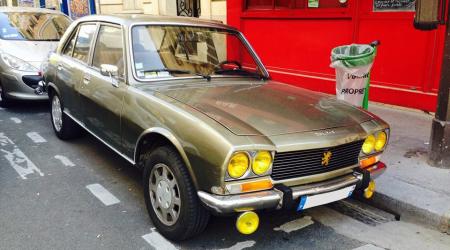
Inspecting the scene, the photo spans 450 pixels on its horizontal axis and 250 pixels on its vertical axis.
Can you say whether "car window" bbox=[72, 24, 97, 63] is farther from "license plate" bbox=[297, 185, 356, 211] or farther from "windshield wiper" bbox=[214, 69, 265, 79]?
"license plate" bbox=[297, 185, 356, 211]

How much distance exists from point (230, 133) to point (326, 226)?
1.37 m

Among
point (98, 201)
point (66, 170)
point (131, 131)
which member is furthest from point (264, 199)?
point (66, 170)

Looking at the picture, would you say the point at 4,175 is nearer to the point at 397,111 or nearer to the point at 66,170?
the point at 66,170

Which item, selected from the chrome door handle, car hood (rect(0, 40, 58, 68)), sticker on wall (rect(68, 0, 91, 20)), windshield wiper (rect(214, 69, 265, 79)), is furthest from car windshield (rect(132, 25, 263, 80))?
sticker on wall (rect(68, 0, 91, 20))

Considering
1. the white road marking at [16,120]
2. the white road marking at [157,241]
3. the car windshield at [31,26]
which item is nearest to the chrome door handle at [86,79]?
the white road marking at [157,241]

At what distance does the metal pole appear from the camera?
432 cm

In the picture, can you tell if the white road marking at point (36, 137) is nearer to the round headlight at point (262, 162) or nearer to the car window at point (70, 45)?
the car window at point (70, 45)

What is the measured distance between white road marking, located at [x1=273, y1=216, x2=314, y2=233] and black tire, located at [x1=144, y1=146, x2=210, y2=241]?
77cm

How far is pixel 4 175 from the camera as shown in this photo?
4.66 metres

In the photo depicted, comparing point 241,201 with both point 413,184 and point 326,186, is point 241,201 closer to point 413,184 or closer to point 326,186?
point 326,186

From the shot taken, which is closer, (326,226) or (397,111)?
(326,226)

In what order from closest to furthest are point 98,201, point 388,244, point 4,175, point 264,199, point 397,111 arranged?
point 264,199
point 388,244
point 98,201
point 4,175
point 397,111

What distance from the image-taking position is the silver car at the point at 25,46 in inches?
276

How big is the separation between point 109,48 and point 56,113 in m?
1.86
